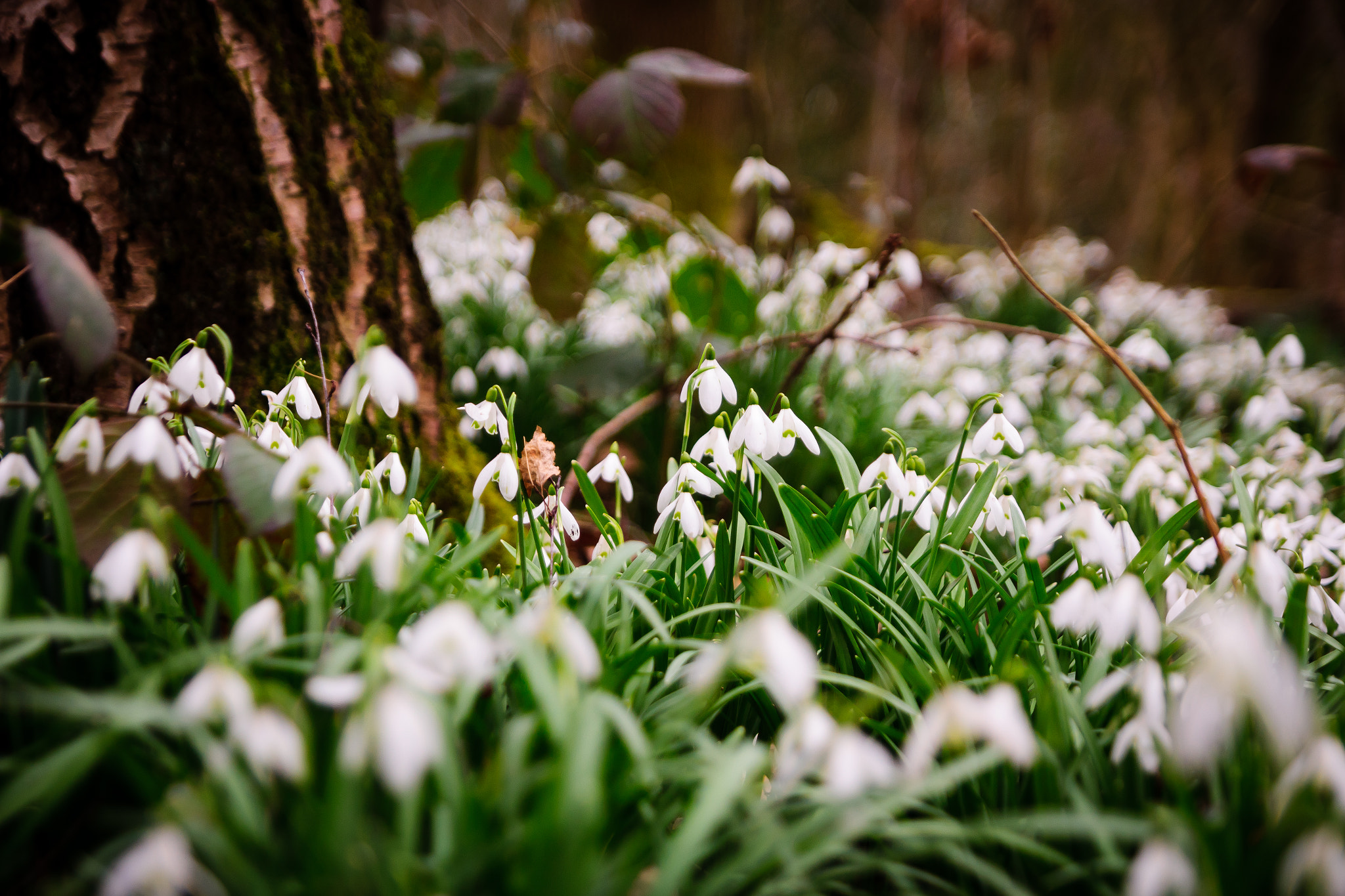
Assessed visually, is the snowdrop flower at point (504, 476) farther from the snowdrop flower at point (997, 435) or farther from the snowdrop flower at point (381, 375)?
the snowdrop flower at point (997, 435)

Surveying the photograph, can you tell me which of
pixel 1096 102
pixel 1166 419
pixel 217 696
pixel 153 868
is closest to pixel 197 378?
pixel 217 696

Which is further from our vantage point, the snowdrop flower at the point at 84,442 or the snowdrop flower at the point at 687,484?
the snowdrop flower at the point at 687,484

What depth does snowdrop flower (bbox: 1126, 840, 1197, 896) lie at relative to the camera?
670mm

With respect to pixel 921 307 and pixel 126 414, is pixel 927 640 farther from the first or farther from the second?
pixel 921 307

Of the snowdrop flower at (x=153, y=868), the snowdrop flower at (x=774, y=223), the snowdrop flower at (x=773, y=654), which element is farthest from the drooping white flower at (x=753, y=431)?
the snowdrop flower at (x=774, y=223)

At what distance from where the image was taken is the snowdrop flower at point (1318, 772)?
721 mm

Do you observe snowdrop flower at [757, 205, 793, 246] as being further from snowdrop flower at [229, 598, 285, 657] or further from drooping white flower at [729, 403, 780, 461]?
snowdrop flower at [229, 598, 285, 657]

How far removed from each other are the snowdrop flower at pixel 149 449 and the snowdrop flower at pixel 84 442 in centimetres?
7

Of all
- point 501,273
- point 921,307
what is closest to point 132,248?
point 501,273

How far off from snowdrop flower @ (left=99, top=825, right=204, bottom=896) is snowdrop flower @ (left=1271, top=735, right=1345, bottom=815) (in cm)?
108

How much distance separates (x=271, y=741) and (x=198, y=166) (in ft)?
5.00

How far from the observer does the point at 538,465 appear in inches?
57.3

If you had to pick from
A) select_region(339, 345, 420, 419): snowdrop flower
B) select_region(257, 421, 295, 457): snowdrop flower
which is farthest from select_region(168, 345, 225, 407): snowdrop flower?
select_region(339, 345, 420, 419): snowdrop flower

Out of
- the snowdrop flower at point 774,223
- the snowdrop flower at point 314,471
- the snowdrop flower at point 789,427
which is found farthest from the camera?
the snowdrop flower at point 774,223
